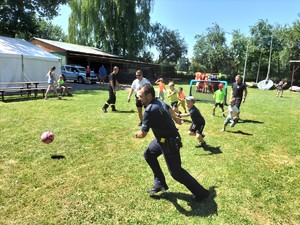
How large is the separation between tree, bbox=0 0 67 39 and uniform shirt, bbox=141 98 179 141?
32.0m

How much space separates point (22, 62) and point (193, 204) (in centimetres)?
1739

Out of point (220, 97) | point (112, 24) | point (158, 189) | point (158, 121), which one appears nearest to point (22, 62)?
point (220, 97)

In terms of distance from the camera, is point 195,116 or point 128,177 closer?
point 128,177

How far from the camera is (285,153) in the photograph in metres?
6.77

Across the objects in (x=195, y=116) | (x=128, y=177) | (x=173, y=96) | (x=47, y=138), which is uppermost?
(x=173, y=96)

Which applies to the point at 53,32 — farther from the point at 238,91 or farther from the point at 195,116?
the point at 195,116

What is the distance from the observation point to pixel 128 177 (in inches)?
196

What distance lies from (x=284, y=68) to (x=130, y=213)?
162 feet

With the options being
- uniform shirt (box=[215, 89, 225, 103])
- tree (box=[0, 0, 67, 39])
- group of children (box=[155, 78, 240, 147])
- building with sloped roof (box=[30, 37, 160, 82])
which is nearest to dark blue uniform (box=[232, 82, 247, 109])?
group of children (box=[155, 78, 240, 147])

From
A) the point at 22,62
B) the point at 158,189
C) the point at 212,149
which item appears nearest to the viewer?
the point at 158,189

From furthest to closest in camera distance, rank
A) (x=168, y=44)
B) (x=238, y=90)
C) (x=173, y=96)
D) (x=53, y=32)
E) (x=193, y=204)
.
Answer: (x=53, y=32) → (x=168, y=44) → (x=238, y=90) → (x=173, y=96) → (x=193, y=204)

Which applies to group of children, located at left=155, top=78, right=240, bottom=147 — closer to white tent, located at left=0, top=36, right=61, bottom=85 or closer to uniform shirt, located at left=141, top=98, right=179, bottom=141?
uniform shirt, located at left=141, top=98, right=179, bottom=141

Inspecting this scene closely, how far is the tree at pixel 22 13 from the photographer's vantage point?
30.9 m

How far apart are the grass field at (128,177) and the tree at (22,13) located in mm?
27226
